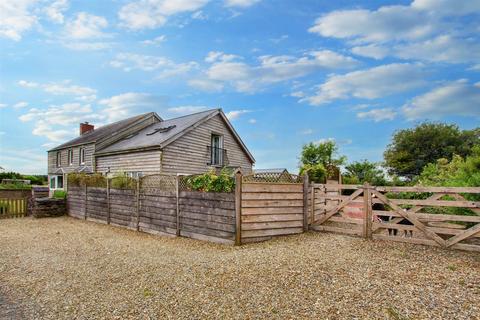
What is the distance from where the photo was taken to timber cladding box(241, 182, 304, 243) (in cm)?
800

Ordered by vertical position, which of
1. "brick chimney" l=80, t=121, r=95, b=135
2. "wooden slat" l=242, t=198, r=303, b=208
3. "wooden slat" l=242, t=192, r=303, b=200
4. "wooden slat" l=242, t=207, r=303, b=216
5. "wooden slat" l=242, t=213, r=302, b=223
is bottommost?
"wooden slat" l=242, t=213, r=302, b=223

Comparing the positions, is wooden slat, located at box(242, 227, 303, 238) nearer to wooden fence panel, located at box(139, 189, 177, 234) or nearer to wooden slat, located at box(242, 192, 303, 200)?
wooden slat, located at box(242, 192, 303, 200)

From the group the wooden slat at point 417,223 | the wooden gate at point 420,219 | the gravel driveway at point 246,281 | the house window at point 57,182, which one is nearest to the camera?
the gravel driveway at point 246,281

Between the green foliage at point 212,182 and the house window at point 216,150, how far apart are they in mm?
12427

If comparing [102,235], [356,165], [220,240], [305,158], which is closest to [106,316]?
[220,240]

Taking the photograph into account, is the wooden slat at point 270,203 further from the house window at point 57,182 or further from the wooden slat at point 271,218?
the house window at point 57,182

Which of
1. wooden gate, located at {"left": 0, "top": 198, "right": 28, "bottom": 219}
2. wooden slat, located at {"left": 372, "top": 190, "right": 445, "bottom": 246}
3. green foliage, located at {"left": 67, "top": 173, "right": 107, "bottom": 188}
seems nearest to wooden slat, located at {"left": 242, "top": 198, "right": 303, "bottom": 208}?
wooden slat, located at {"left": 372, "top": 190, "right": 445, "bottom": 246}

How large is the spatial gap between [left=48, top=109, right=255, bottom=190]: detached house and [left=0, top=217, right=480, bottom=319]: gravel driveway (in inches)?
404

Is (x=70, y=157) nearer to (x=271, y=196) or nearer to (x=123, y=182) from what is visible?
(x=123, y=182)

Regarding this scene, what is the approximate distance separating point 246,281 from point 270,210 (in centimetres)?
347

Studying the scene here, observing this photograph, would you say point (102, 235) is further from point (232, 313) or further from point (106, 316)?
point (232, 313)

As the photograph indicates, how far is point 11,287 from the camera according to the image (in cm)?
527

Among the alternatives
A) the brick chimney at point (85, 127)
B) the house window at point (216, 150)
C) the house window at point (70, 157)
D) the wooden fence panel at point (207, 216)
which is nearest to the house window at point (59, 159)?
the house window at point (70, 157)

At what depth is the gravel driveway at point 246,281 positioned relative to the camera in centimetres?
410
